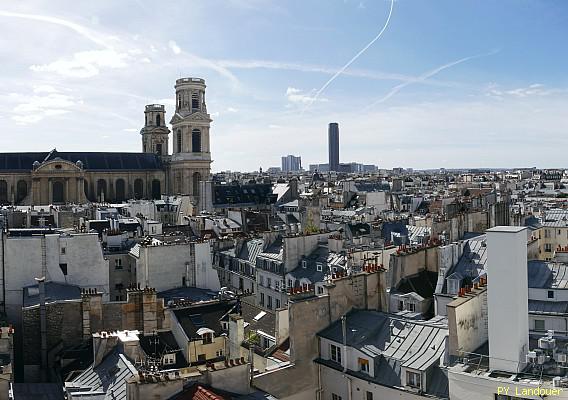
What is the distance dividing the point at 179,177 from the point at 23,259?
77668 mm

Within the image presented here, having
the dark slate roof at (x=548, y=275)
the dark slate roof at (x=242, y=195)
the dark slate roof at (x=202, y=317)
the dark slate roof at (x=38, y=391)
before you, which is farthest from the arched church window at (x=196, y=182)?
the dark slate roof at (x=38, y=391)

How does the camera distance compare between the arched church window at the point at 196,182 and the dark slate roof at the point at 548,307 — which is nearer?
the dark slate roof at the point at 548,307

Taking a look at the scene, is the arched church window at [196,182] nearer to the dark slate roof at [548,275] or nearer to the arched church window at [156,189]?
the arched church window at [156,189]

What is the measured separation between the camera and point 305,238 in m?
40.0

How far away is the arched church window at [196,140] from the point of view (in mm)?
105869

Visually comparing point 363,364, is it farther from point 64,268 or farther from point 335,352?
point 64,268

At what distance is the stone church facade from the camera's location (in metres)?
102

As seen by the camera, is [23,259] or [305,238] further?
[305,238]

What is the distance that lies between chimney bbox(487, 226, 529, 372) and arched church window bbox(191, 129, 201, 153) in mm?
92313

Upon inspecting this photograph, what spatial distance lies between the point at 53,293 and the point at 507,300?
69.5 ft

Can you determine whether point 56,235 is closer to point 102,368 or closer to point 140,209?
point 102,368

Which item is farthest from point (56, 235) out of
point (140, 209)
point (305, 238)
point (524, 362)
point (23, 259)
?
point (140, 209)

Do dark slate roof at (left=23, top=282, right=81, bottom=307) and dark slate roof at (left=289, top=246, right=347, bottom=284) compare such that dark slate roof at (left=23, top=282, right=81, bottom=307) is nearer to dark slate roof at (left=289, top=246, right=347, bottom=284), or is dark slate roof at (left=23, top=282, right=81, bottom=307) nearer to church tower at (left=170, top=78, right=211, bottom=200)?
dark slate roof at (left=289, top=246, right=347, bottom=284)

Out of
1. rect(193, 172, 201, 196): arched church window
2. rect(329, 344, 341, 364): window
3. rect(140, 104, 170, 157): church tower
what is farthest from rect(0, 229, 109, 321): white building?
rect(140, 104, 170, 157): church tower
